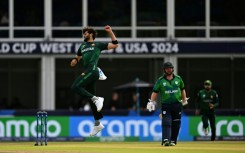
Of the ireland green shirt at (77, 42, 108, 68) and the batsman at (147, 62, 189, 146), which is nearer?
the ireland green shirt at (77, 42, 108, 68)

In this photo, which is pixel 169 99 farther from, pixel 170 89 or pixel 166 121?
pixel 166 121

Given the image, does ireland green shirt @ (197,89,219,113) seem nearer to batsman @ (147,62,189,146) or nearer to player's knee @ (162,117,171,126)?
batsman @ (147,62,189,146)

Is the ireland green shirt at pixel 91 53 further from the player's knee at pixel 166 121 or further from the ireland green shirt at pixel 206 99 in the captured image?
the ireland green shirt at pixel 206 99

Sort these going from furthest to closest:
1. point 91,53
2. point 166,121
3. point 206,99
→ 1. point 206,99
2. point 166,121
3. point 91,53

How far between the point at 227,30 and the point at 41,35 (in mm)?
8251

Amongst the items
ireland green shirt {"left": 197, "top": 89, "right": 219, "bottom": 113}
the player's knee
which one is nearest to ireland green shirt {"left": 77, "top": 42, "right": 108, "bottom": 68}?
the player's knee

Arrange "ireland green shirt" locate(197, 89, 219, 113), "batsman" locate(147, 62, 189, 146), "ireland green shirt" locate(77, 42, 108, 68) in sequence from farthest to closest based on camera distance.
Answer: "ireland green shirt" locate(197, 89, 219, 113), "batsman" locate(147, 62, 189, 146), "ireland green shirt" locate(77, 42, 108, 68)

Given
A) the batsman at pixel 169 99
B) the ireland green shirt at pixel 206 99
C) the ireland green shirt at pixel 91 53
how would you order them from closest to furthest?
1. the ireland green shirt at pixel 91 53
2. the batsman at pixel 169 99
3. the ireland green shirt at pixel 206 99

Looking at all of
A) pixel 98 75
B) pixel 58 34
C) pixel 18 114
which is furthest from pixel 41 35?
pixel 98 75

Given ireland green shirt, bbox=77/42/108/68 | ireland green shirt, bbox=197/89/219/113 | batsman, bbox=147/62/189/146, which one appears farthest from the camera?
ireland green shirt, bbox=197/89/219/113

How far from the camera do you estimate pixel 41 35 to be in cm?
3909

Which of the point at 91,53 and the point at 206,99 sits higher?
the point at 91,53

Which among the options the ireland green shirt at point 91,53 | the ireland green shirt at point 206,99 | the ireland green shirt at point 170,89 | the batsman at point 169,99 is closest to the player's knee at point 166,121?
the batsman at point 169,99

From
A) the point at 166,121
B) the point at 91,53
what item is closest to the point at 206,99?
the point at 166,121
